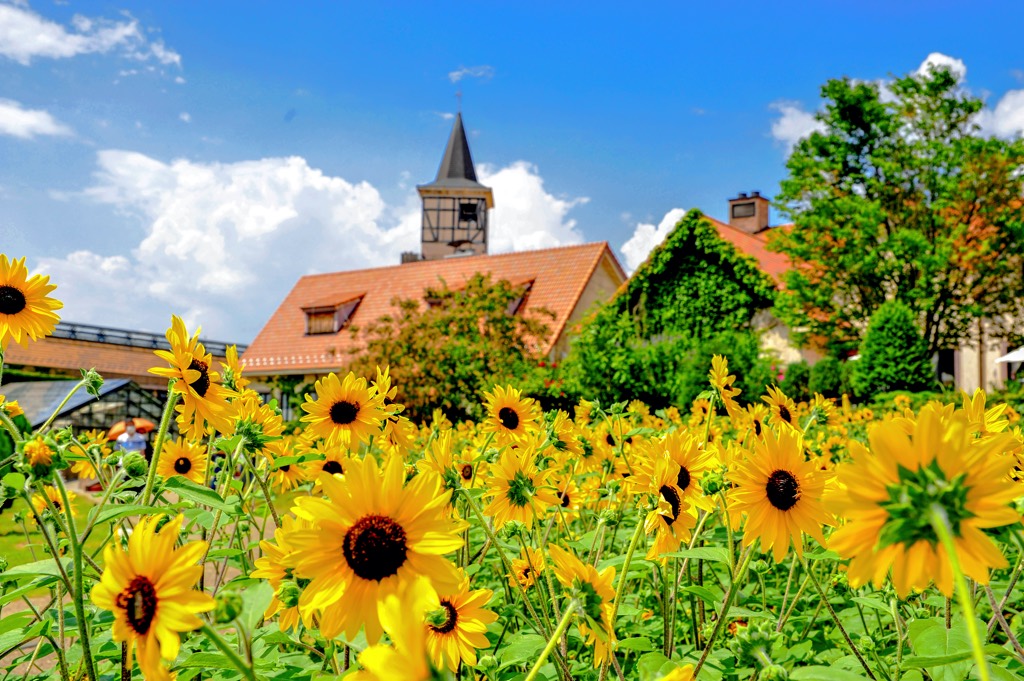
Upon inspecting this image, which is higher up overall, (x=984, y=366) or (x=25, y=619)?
(x=984, y=366)

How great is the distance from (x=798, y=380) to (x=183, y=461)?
1910cm

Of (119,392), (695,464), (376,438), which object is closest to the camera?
(695,464)

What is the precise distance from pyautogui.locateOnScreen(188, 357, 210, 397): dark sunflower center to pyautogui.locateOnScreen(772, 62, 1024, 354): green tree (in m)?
20.9

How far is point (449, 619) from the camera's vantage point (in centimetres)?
145

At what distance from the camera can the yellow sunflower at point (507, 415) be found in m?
2.76

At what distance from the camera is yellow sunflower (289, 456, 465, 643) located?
1077mm

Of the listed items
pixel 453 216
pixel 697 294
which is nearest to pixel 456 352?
pixel 697 294

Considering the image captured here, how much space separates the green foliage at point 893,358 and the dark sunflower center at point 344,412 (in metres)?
17.5

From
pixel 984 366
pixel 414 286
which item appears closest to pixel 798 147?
pixel 984 366

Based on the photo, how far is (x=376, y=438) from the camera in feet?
9.39

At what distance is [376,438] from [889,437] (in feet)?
7.17

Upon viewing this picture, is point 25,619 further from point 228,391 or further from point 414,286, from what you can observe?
point 414,286

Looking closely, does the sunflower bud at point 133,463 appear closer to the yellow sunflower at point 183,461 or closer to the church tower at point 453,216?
the yellow sunflower at point 183,461

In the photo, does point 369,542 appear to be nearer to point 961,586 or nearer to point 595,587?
point 595,587
